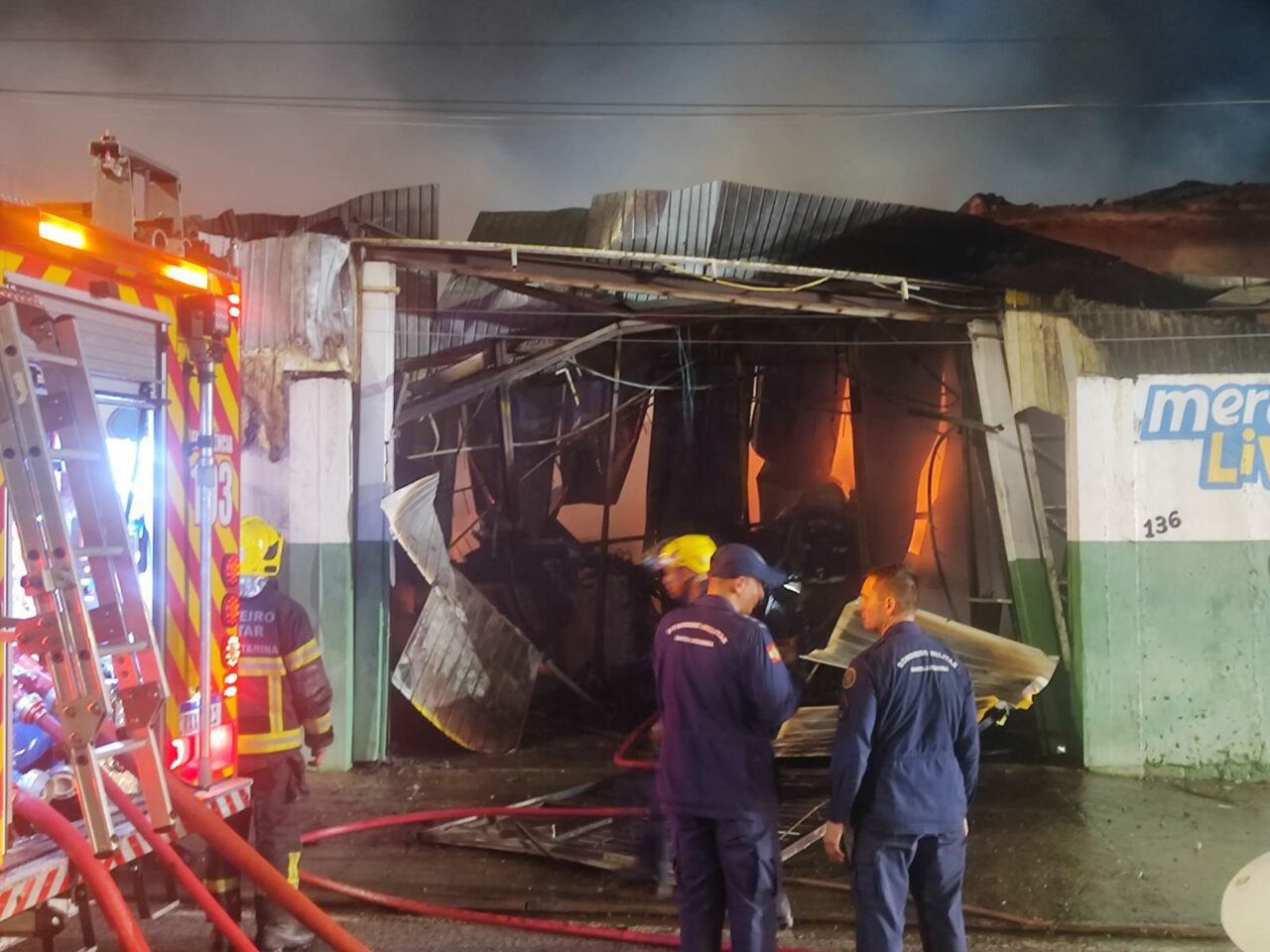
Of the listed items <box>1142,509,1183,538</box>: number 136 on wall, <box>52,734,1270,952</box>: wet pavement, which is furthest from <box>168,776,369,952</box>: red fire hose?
<box>1142,509,1183,538</box>: number 136 on wall

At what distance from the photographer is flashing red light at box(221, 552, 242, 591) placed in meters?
3.54

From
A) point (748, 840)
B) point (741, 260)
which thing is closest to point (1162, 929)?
point (748, 840)

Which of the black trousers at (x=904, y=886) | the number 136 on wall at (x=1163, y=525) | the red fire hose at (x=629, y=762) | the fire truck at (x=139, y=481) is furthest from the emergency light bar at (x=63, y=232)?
the number 136 on wall at (x=1163, y=525)

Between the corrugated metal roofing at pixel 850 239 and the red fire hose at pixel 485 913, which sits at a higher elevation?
the corrugated metal roofing at pixel 850 239

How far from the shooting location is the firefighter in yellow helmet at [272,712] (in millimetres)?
4066

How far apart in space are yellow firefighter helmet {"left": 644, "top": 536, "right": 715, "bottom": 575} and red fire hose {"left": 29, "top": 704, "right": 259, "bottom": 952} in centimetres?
207

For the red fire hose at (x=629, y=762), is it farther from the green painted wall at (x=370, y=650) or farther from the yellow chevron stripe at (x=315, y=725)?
the yellow chevron stripe at (x=315, y=725)

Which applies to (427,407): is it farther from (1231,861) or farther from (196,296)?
(1231,861)

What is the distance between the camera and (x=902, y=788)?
3357 mm

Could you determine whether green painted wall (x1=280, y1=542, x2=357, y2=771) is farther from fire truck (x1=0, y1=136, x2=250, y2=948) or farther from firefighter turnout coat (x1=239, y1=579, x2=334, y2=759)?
fire truck (x1=0, y1=136, x2=250, y2=948)

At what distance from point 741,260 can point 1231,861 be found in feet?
17.0

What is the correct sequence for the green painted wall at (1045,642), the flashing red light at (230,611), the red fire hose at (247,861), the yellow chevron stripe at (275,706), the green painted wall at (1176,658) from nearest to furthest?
the red fire hose at (247,861)
the flashing red light at (230,611)
the yellow chevron stripe at (275,706)
the green painted wall at (1176,658)
the green painted wall at (1045,642)

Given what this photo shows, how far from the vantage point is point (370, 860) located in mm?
5309

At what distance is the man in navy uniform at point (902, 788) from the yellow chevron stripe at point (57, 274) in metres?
2.78
